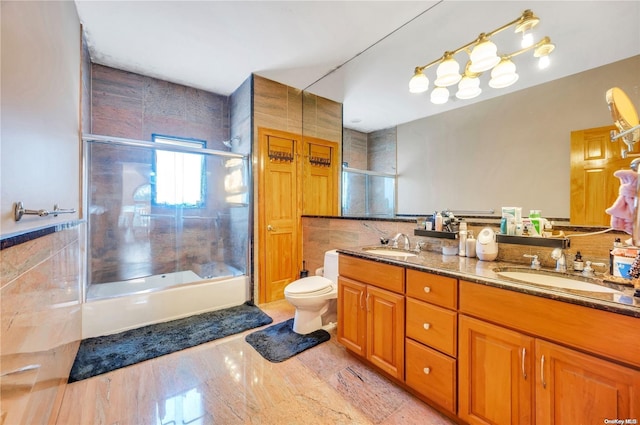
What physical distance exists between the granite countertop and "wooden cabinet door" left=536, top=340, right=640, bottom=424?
19 cm

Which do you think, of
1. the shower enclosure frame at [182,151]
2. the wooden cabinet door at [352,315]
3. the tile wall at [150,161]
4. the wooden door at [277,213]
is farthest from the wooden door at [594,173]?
the tile wall at [150,161]

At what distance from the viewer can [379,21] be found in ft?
6.84

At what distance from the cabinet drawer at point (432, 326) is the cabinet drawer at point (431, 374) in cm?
Result: 5

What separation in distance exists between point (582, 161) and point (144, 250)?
151 inches

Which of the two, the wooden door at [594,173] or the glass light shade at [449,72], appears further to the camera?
the glass light shade at [449,72]

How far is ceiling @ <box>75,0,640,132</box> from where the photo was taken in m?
1.58

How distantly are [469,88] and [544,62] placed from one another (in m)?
0.43

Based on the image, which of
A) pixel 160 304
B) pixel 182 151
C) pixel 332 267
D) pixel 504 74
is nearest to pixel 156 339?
pixel 160 304

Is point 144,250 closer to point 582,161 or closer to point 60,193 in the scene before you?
point 60,193

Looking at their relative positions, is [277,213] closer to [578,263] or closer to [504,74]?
[504,74]

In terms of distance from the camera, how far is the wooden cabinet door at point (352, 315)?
1747 mm

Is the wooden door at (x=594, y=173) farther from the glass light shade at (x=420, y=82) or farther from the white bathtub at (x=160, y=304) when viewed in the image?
the white bathtub at (x=160, y=304)

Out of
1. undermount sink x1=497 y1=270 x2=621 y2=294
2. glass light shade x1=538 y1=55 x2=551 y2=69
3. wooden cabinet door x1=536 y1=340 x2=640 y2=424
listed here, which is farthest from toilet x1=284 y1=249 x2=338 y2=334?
glass light shade x1=538 y1=55 x2=551 y2=69

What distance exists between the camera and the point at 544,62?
168 cm
